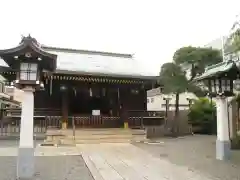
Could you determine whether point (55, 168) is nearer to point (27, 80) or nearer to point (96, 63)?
point (27, 80)

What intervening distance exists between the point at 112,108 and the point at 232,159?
11706 millimetres

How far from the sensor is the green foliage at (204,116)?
20672 mm

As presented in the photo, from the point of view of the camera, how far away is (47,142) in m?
15.1

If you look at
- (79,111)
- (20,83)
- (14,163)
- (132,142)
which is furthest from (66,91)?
(20,83)

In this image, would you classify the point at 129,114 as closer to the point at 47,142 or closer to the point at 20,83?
the point at 47,142

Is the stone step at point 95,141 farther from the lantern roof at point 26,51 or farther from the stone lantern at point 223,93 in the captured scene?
the lantern roof at point 26,51

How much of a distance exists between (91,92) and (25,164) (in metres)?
12.3

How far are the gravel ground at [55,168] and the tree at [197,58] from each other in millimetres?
10843

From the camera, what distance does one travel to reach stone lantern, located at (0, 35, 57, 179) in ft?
23.6

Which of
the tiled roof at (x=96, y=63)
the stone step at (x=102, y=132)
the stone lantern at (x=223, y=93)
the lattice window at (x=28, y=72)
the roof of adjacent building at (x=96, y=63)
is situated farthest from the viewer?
the tiled roof at (x=96, y=63)

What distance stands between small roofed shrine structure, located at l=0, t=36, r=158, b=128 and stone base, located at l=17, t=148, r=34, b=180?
393 inches

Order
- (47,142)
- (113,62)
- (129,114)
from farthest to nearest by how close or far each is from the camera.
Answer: (113,62) < (129,114) < (47,142)

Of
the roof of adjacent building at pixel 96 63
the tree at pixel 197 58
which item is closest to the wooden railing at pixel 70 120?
the roof of adjacent building at pixel 96 63

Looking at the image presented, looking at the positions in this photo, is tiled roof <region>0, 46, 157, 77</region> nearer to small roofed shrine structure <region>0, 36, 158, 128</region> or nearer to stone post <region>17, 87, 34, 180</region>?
small roofed shrine structure <region>0, 36, 158, 128</region>
